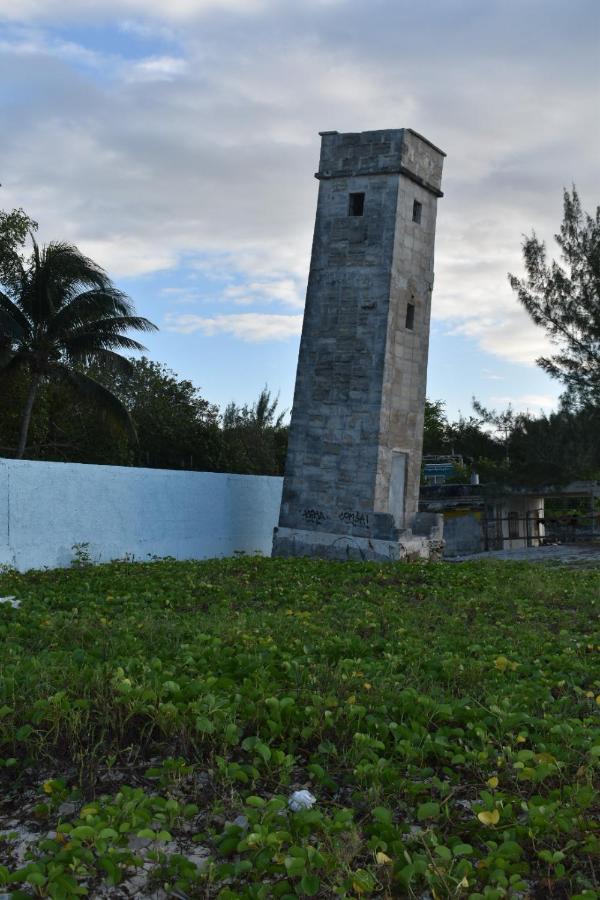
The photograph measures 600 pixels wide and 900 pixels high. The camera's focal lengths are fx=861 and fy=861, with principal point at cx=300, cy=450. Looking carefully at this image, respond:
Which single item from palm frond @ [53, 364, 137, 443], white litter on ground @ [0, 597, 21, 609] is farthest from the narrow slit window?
white litter on ground @ [0, 597, 21, 609]

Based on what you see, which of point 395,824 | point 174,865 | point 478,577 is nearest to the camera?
point 174,865

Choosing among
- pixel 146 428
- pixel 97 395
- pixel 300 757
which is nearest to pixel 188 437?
pixel 146 428

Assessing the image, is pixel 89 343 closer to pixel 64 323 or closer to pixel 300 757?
pixel 64 323

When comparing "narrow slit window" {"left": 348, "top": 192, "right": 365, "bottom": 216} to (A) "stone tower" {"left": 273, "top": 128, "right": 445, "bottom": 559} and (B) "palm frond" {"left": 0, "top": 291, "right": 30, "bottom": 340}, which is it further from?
(B) "palm frond" {"left": 0, "top": 291, "right": 30, "bottom": 340}

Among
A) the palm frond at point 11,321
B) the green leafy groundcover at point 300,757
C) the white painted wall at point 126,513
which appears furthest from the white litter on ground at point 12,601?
the palm frond at point 11,321

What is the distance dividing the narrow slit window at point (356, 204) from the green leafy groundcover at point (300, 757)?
13.5m

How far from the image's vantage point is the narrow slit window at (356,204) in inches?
789

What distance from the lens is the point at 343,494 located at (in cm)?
1962

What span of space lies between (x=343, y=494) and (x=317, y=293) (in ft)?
15.6

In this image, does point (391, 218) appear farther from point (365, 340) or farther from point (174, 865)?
point (174, 865)

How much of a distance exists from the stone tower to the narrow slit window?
0.02 m

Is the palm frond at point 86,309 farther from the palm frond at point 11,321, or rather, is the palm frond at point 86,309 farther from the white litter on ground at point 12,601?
the white litter on ground at point 12,601

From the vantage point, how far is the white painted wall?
50.1 feet

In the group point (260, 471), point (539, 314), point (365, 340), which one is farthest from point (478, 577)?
point (260, 471)
